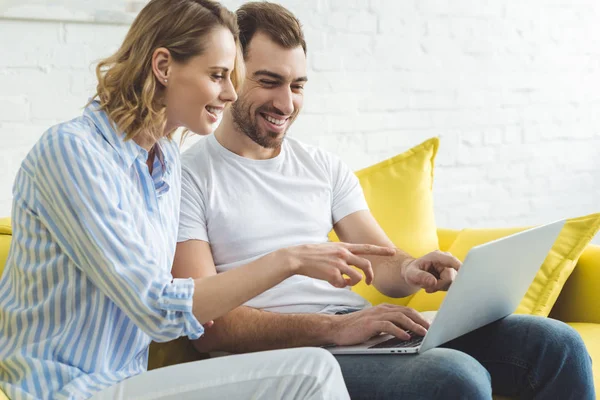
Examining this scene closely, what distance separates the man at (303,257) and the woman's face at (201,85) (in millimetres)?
297

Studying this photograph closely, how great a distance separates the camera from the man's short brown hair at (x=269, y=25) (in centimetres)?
184

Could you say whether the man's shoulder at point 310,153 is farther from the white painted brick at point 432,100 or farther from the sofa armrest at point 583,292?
the white painted brick at point 432,100

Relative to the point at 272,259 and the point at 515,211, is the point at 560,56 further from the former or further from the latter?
the point at 272,259

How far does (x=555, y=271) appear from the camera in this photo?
1.93m

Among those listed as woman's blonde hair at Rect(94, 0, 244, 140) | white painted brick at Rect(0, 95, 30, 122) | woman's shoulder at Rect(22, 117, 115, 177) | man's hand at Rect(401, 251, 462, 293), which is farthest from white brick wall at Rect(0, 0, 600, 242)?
man's hand at Rect(401, 251, 462, 293)

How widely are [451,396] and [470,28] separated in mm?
1863

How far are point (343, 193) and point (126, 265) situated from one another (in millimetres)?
817

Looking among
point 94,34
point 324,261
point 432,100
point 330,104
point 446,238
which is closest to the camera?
point 324,261

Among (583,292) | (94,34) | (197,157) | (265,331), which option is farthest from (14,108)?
(583,292)

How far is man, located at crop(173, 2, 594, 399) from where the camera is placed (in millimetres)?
1396

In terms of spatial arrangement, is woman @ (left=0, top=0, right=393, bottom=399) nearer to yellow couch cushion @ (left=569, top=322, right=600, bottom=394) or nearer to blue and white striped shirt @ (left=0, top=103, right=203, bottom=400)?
blue and white striped shirt @ (left=0, top=103, right=203, bottom=400)

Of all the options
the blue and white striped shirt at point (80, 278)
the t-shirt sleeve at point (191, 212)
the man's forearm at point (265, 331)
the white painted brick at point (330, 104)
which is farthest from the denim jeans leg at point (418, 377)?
the white painted brick at point (330, 104)

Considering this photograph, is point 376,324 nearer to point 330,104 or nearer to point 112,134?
point 112,134

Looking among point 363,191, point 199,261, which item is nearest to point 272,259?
point 199,261
